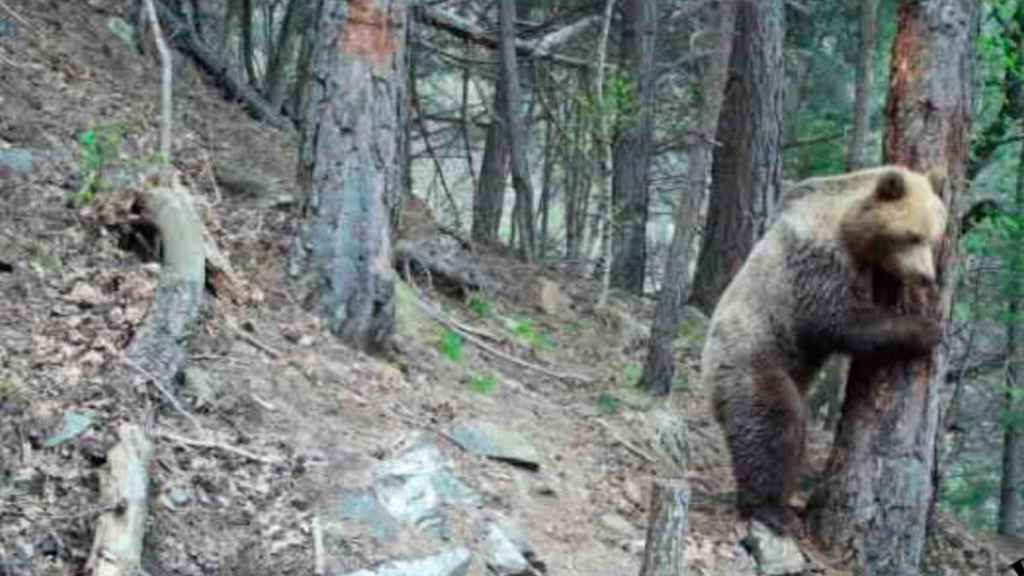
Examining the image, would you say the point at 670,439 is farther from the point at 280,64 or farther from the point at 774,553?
the point at 280,64

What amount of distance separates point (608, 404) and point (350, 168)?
2.41 metres

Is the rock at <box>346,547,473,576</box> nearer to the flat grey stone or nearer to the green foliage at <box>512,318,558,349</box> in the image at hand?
the flat grey stone

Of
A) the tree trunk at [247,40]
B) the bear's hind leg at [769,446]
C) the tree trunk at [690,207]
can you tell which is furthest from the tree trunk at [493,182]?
the bear's hind leg at [769,446]

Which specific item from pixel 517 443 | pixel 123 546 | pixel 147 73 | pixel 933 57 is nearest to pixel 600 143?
pixel 147 73

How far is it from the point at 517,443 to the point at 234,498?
6.32 ft

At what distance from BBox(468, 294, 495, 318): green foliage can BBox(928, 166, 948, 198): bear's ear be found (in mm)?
4216

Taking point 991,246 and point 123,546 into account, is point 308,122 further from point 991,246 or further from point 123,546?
point 991,246

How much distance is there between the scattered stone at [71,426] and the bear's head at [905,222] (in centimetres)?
359

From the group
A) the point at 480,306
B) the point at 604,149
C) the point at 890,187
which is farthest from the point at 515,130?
the point at 890,187

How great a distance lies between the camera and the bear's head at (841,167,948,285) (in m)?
5.86

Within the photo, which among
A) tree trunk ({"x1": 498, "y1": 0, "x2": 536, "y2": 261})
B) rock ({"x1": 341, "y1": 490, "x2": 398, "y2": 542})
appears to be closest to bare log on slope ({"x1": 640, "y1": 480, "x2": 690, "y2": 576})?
rock ({"x1": 341, "y1": 490, "x2": 398, "y2": 542})

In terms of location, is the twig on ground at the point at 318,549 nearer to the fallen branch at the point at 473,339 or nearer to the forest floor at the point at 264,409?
the forest floor at the point at 264,409

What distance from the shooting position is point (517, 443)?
6.88 m

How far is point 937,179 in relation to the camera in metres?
5.83
